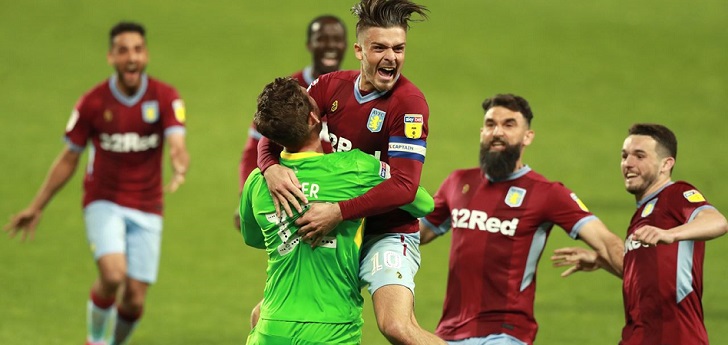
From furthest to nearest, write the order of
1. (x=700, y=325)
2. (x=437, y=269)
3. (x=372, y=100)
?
(x=437, y=269)
(x=700, y=325)
(x=372, y=100)

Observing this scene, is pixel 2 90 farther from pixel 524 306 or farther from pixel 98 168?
pixel 524 306

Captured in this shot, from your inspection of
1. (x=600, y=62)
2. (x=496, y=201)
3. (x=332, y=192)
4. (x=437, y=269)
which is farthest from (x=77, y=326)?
(x=600, y=62)

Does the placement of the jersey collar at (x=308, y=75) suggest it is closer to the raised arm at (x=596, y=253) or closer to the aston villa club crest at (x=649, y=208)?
the raised arm at (x=596, y=253)

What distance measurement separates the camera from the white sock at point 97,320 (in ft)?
30.4

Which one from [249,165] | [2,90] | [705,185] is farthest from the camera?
[2,90]

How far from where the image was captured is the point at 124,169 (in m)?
9.55

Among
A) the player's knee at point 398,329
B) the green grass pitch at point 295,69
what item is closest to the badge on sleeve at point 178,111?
the green grass pitch at point 295,69

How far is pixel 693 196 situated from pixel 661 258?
1.35 ft

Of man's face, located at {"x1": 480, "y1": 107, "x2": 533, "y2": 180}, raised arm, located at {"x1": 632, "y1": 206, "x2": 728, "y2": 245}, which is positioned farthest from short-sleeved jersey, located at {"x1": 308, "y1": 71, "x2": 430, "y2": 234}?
man's face, located at {"x1": 480, "y1": 107, "x2": 533, "y2": 180}

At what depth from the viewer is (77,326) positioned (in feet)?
34.1

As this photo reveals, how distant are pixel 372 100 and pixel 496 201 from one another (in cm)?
156

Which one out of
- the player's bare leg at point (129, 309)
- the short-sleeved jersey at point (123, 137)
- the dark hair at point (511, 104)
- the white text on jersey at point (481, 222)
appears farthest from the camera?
the short-sleeved jersey at point (123, 137)

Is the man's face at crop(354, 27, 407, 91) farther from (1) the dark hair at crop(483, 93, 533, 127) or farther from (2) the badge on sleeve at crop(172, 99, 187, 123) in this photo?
(2) the badge on sleeve at crop(172, 99, 187, 123)

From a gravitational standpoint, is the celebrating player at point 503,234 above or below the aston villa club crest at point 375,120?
below
